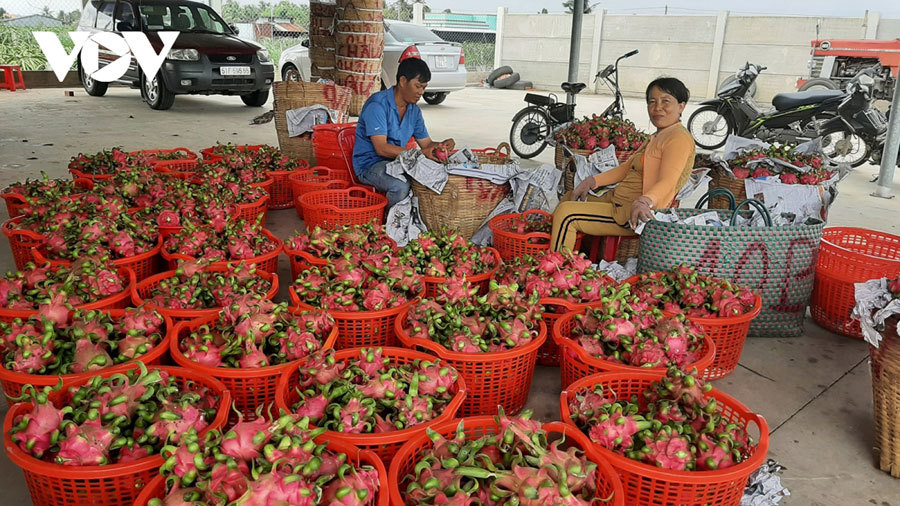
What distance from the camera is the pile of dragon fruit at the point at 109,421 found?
1443 millimetres

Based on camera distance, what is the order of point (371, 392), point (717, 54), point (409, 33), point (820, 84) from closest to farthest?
point (371, 392) < point (820, 84) < point (409, 33) < point (717, 54)

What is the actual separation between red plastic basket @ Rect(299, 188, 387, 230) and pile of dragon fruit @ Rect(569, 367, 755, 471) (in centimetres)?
213

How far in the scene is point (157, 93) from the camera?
9.95 meters

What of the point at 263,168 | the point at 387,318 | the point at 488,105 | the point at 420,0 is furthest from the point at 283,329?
the point at 420,0

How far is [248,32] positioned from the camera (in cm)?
1817

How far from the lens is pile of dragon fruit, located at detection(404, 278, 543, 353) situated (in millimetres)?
2127

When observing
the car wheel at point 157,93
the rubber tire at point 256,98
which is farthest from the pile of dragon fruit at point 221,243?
the rubber tire at point 256,98

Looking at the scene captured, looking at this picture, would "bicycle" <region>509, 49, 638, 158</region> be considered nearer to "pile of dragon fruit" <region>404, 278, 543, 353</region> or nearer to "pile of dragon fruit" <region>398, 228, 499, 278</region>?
"pile of dragon fruit" <region>398, 228, 499, 278</region>

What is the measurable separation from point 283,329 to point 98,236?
139cm

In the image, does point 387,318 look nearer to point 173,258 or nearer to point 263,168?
point 173,258

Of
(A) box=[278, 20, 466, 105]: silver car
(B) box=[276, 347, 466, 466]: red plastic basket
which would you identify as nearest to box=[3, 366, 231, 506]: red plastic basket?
(B) box=[276, 347, 466, 466]: red plastic basket

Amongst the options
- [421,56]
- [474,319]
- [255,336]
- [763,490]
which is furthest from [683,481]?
[421,56]

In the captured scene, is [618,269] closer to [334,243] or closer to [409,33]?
[334,243]

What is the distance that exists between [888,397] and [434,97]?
36.2ft
